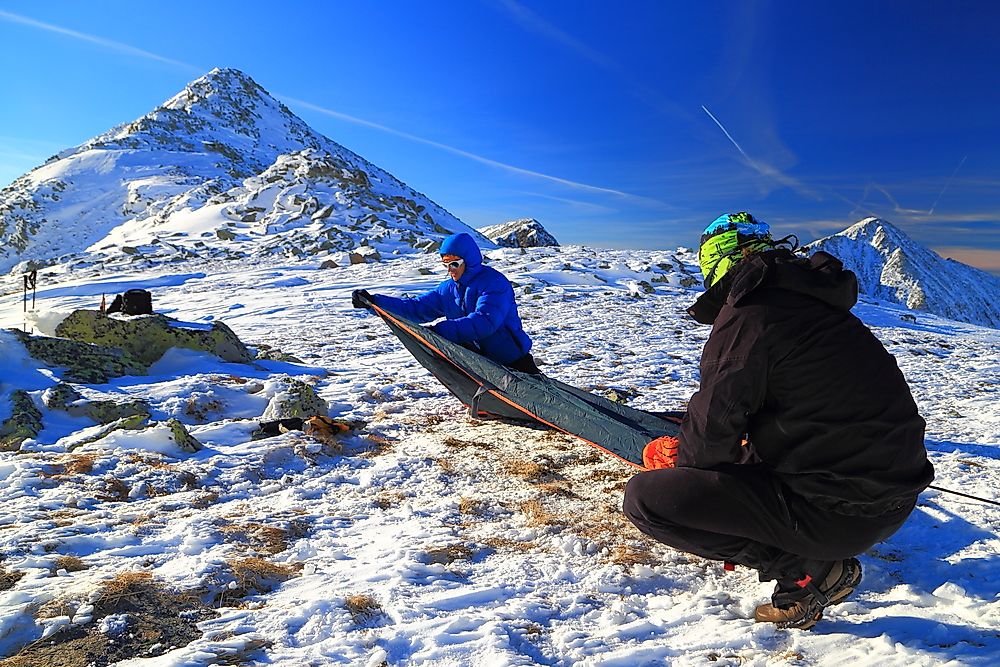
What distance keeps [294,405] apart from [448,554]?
3069mm

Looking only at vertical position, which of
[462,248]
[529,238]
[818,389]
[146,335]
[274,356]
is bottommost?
[274,356]

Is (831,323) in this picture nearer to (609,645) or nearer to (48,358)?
(609,645)

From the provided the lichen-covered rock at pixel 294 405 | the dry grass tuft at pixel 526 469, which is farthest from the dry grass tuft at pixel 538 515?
the lichen-covered rock at pixel 294 405

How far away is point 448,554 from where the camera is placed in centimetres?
322

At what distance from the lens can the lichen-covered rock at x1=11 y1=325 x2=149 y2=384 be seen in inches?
242

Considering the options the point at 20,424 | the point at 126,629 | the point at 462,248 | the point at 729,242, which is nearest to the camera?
the point at 126,629

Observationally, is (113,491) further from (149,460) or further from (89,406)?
(89,406)

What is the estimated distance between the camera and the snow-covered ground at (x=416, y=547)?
2381 millimetres

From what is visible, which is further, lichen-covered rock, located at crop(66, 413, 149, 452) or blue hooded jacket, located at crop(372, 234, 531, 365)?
blue hooded jacket, located at crop(372, 234, 531, 365)

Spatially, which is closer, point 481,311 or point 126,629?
point 126,629

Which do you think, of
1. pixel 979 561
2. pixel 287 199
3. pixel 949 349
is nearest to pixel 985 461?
pixel 979 561

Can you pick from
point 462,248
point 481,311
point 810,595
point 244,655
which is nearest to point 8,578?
point 244,655

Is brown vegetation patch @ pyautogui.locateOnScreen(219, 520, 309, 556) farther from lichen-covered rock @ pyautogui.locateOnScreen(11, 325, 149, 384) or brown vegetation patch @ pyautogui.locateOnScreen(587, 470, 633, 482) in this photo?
lichen-covered rock @ pyautogui.locateOnScreen(11, 325, 149, 384)

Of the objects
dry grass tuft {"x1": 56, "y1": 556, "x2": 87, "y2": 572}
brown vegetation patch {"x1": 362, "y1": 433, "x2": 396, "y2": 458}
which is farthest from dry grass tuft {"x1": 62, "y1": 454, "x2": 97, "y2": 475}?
brown vegetation patch {"x1": 362, "y1": 433, "x2": 396, "y2": 458}
